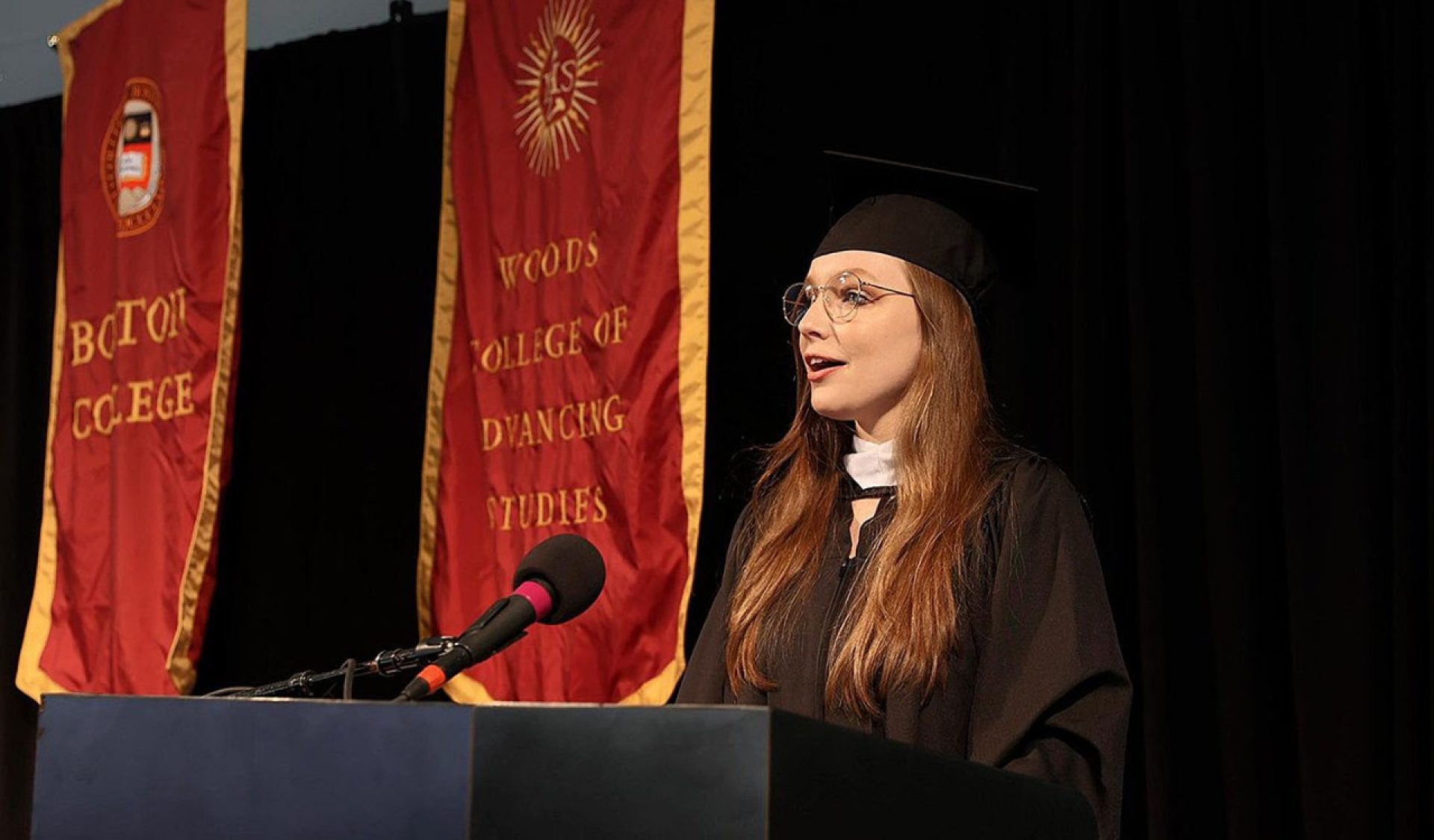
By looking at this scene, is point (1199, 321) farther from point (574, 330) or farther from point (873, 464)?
point (574, 330)

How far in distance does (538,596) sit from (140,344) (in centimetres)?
347

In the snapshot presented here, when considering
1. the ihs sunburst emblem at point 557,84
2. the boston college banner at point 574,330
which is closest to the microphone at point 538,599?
the boston college banner at point 574,330

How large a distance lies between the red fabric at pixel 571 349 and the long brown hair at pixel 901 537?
1305 mm

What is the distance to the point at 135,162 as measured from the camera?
4.79 metres

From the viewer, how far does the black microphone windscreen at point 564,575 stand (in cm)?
172

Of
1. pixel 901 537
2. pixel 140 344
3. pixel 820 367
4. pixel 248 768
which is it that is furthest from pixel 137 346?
pixel 248 768

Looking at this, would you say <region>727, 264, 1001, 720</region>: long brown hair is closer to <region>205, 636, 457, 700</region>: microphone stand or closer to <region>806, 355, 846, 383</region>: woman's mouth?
<region>806, 355, 846, 383</region>: woman's mouth

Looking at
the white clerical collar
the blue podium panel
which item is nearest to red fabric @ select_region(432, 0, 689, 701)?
the white clerical collar

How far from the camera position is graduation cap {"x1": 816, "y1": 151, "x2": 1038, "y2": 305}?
92.1 inches

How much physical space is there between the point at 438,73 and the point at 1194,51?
2.52m

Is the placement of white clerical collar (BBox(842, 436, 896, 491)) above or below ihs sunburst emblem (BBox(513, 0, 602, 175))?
below

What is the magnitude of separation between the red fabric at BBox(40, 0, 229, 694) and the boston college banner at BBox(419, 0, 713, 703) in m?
Result: 0.78

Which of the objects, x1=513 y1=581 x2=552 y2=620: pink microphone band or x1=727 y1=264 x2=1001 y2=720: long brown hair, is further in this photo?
x1=727 y1=264 x2=1001 y2=720: long brown hair

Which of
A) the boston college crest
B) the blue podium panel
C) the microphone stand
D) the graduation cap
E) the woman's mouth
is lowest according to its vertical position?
the blue podium panel
